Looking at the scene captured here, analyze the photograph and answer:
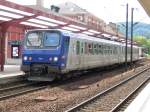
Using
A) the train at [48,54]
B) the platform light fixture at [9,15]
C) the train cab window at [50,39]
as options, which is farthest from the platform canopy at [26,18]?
the train cab window at [50,39]

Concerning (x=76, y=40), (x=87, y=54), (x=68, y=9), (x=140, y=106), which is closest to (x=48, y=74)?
(x=76, y=40)

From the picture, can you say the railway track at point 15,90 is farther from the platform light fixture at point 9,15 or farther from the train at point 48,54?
the platform light fixture at point 9,15

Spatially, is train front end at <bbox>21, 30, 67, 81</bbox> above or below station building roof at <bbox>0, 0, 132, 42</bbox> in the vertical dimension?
below

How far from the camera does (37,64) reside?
896 inches

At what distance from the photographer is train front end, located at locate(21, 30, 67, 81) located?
2238cm

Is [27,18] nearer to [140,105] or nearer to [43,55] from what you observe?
[43,55]

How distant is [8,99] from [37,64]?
22.0 feet

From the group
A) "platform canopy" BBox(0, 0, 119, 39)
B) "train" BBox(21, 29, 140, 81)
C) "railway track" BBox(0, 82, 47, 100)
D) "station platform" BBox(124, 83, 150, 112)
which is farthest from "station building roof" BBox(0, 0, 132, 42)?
"station platform" BBox(124, 83, 150, 112)

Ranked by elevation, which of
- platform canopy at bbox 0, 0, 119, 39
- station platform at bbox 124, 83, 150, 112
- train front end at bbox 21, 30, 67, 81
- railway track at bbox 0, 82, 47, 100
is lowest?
station platform at bbox 124, 83, 150, 112

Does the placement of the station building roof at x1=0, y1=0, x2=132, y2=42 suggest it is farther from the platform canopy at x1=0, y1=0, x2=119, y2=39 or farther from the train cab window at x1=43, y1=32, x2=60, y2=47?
the train cab window at x1=43, y1=32, x2=60, y2=47

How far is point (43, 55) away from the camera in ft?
74.6

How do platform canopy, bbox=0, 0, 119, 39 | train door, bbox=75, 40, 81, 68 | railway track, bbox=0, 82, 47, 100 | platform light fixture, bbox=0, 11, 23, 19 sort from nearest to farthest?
1. railway track, bbox=0, 82, 47, 100
2. platform canopy, bbox=0, 0, 119, 39
3. platform light fixture, bbox=0, 11, 23, 19
4. train door, bbox=75, 40, 81, 68

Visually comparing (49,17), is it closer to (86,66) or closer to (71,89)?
(86,66)

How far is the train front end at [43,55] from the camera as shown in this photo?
881 inches
